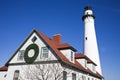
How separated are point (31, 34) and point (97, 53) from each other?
820 inches

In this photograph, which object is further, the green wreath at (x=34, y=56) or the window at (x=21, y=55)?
the window at (x=21, y=55)

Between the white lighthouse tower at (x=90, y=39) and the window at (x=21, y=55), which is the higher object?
the white lighthouse tower at (x=90, y=39)

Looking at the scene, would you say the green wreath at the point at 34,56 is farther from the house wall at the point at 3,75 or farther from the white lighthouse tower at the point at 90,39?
the white lighthouse tower at the point at 90,39

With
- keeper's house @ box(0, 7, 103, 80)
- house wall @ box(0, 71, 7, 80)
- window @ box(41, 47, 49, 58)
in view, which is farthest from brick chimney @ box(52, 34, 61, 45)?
house wall @ box(0, 71, 7, 80)

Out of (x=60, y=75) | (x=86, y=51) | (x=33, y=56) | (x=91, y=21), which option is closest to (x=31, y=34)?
(x=33, y=56)

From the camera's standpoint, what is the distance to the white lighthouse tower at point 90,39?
37.9m

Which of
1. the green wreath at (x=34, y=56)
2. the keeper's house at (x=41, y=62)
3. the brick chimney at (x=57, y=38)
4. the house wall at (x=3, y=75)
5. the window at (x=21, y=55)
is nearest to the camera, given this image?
the keeper's house at (x=41, y=62)

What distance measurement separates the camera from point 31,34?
2327 cm

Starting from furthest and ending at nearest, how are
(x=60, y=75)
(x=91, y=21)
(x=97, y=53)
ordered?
(x=91, y=21) → (x=97, y=53) → (x=60, y=75)

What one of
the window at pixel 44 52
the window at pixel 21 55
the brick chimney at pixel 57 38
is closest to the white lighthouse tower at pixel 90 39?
the brick chimney at pixel 57 38

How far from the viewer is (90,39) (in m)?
39.2

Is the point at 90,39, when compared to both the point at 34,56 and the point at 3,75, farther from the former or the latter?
the point at 3,75

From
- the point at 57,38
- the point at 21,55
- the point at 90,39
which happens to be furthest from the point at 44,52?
the point at 90,39

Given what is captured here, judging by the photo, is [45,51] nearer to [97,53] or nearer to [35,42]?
[35,42]
